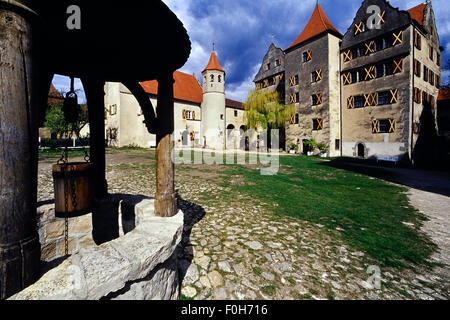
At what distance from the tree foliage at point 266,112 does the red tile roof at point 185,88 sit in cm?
951

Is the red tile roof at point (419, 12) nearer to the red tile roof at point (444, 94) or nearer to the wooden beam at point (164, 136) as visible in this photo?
the red tile roof at point (444, 94)

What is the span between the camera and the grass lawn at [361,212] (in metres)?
3.26

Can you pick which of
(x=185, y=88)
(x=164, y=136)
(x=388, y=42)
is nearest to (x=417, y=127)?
(x=388, y=42)

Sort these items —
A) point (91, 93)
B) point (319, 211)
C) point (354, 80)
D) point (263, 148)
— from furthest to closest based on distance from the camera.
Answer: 1. point (263, 148)
2. point (354, 80)
3. point (319, 211)
4. point (91, 93)

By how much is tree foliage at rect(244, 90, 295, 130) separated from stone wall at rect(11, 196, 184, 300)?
2245cm

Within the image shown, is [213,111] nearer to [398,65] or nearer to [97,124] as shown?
[398,65]

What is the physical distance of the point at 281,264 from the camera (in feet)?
9.00

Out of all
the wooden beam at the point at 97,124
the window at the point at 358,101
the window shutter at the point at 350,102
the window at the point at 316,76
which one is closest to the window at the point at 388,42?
the window at the point at 358,101

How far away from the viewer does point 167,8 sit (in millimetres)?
1836

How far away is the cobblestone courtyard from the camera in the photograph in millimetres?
2295
